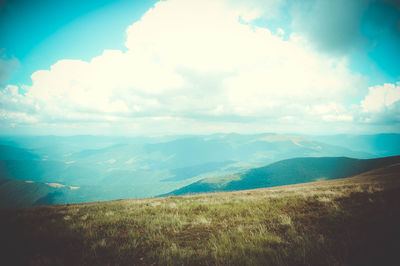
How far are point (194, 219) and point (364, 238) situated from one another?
5678 mm

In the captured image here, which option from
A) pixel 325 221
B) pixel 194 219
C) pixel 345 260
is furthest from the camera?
pixel 194 219

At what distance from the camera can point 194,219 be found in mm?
7242

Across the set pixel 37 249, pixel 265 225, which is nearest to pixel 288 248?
pixel 265 225

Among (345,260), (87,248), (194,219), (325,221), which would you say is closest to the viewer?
(345,260)

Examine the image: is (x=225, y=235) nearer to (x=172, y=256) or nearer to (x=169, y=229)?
(x=172, y=256)

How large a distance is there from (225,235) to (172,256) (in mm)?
1757

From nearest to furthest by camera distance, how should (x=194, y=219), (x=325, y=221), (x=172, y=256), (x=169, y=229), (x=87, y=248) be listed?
1. (x=172, y=256)
2. (x=87, y=248)
3. (x=325, y=221)
4. (x=169, y=229)
5. (x=194, y=219)

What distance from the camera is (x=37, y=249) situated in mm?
5023

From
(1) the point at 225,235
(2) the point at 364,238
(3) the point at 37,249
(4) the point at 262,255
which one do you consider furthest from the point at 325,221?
(3) the point at 37,249

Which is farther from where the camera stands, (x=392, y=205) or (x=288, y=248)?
(x=392, y=205)

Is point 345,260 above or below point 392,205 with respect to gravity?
below

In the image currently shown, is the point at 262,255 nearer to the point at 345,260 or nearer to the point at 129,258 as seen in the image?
the point at 345,260

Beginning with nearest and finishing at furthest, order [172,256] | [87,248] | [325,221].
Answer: [172,256]
[87,248]
[325,221]

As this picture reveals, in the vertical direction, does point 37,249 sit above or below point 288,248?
above
